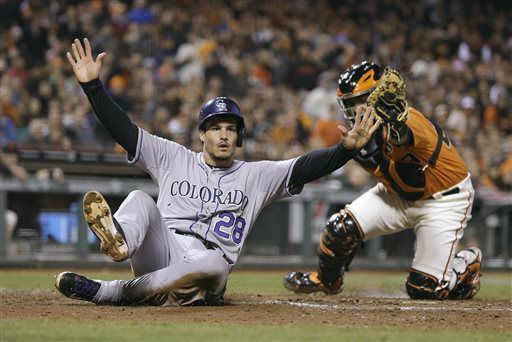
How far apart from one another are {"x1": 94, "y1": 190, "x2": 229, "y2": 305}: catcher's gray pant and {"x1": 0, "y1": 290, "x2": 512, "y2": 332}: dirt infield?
121 millimetres

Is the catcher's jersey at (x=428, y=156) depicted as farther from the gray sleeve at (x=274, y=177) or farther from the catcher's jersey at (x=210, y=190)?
the catcher's jersey at (x=210, y=190)

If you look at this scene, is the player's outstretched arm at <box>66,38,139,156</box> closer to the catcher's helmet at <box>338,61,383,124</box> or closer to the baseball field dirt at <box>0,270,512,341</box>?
the baseball field dirt at <box>0,270,512,341</box>

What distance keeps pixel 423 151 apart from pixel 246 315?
7.63ft

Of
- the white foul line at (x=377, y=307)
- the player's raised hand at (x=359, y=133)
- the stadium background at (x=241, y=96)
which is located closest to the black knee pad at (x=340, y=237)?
the white foul line at (x=377, y=307)

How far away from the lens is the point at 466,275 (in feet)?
25.5

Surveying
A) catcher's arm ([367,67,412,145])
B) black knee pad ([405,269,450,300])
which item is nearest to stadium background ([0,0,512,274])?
black knee pad ([405,269,450,300])

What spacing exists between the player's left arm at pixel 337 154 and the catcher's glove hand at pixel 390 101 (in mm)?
363

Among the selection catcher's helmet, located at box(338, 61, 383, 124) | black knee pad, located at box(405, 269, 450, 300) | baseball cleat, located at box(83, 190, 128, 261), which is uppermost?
catcher's helmet, located at box(338, 61, 383, 124)

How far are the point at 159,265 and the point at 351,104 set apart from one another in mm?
2147

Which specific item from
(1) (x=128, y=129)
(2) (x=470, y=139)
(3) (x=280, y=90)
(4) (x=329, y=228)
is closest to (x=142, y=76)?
(3) (x=280, y=90)

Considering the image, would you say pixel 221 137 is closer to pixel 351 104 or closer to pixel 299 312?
pixel 299 312

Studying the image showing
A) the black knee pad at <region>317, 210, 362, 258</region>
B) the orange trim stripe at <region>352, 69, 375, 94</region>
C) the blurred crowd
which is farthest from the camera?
the blurred crowd

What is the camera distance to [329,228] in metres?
7.71

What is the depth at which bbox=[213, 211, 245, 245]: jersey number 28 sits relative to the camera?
6254mm
